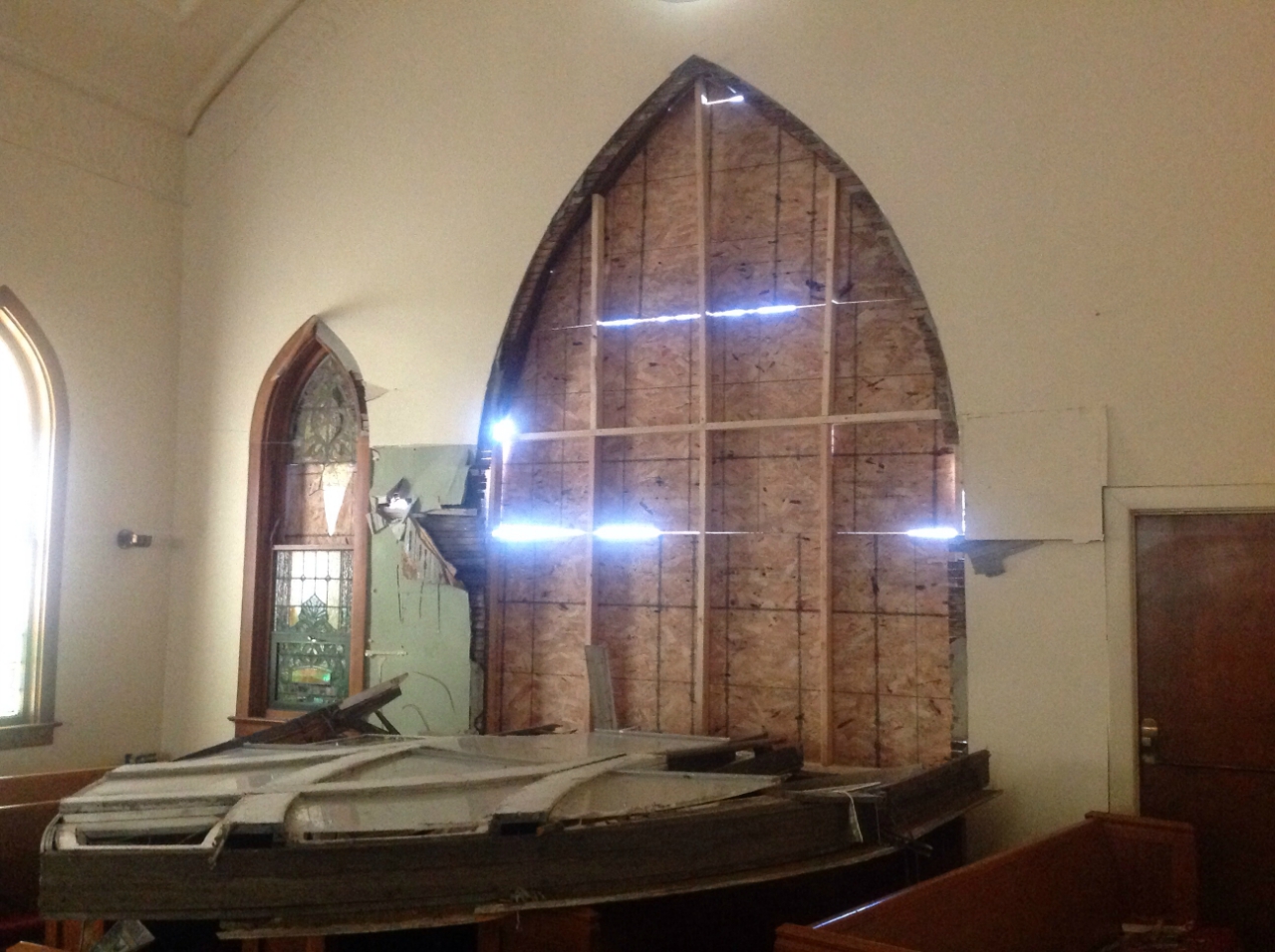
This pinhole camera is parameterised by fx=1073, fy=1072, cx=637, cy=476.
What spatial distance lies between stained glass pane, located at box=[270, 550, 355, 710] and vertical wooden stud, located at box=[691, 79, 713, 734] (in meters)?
1.99

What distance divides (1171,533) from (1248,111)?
160 cm

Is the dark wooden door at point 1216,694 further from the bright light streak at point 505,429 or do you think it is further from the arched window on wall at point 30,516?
the arched window on wall at point 30,516

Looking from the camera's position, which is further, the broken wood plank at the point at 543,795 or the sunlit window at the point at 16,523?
the sunlit window at the point at 16,523

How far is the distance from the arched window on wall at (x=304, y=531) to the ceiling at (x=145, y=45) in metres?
1.69

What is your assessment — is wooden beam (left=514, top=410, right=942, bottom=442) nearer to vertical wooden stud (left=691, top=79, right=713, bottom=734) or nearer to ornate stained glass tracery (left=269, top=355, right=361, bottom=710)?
vertical wooden stud (left=691, top=79, right=713, bottom=734)

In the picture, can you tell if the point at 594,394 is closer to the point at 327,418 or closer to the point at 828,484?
the point at 828,484

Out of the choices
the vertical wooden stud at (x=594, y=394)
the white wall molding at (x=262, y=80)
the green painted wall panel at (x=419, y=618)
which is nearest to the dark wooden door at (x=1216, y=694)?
the vertical wooden stud at (x=594, y=394)

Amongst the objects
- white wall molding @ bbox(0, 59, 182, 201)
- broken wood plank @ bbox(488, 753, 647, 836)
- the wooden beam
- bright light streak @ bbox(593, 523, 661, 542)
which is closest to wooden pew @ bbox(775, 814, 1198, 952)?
broken wood plank @ bbox(488, 753, 647, 836)

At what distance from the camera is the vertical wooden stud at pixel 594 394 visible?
203 inches

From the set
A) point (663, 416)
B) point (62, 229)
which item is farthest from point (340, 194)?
point (663, 416)

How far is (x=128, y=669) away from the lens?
614cm

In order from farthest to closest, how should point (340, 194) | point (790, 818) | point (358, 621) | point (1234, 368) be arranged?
point (340, 194), point (358, 621), point (1234, 368), point (790, 818)

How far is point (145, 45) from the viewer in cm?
599

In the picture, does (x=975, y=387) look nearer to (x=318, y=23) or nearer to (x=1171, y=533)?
(x=1171, y=533)
